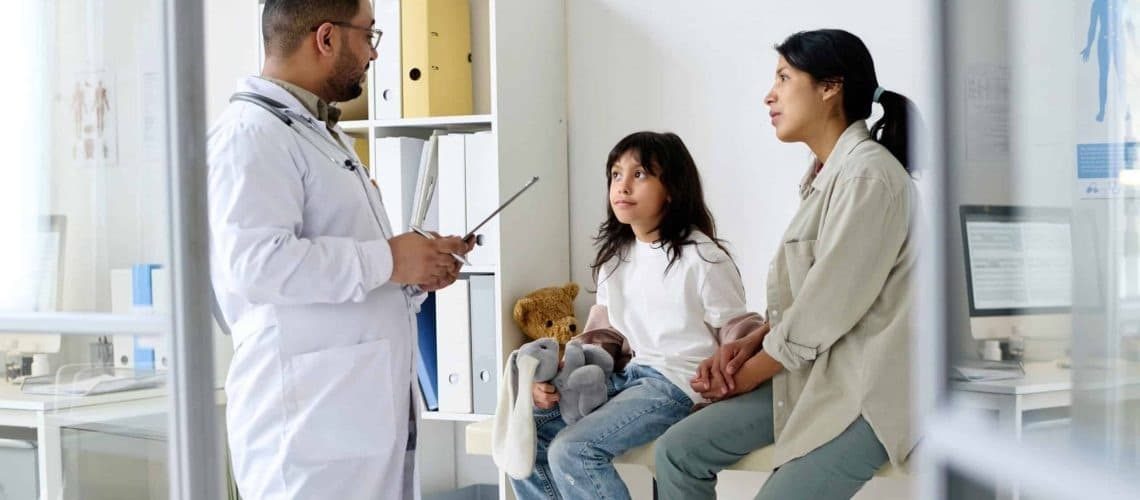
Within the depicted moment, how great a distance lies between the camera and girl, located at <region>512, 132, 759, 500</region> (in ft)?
6.70

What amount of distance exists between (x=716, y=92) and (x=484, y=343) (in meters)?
0.87

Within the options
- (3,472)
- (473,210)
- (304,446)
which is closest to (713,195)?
(473,210)

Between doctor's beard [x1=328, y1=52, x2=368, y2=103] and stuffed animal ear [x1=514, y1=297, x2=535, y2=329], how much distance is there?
885mm

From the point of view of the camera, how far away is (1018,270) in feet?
1.77

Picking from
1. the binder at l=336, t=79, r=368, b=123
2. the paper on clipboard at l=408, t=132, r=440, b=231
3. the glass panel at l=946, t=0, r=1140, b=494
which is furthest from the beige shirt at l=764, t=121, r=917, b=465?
the binder at l=336, t=79, r=368, b=123

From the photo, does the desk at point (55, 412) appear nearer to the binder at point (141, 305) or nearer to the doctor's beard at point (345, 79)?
the binder at point (141, 305)

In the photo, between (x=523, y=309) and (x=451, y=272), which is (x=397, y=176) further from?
(x=451, y=272)

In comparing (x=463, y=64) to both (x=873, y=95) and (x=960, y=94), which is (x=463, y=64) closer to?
(x=873, y=95)

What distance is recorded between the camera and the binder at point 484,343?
2656 mm

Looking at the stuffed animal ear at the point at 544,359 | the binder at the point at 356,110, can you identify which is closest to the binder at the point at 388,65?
the binder at the point at 356,110

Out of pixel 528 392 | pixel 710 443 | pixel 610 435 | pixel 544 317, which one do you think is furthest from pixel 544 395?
pixel 544 317

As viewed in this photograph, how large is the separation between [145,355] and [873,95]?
56.4 inches

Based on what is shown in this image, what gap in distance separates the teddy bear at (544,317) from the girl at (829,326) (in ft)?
2.28

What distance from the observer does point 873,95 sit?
75.4 inches
